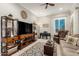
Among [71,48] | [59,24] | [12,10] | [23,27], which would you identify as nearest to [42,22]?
[59,24]

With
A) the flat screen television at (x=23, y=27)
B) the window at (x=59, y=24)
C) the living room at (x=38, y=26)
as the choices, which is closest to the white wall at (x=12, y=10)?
the living room at (x=38, y=26)

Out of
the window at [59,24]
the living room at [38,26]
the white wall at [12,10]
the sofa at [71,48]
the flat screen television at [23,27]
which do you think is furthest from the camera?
the flat screen television at [23,27]

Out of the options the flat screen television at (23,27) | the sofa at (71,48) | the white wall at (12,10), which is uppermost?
the white wall at (12,10)

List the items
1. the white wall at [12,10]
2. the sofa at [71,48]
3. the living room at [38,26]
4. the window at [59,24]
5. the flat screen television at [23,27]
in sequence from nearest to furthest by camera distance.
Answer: the sofa at [71,48]
the white wall at [12,10]
the living room at [38,26]
the window at [59,24]
the flat screen television at [23,27]

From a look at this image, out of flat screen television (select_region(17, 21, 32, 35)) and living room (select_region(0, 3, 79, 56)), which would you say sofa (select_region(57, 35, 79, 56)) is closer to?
living room (select_region(0, 3, 79, 56))

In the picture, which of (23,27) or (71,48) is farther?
(23,27)

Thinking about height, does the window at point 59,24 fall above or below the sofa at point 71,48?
above

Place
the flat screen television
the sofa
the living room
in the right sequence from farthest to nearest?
the flat screen television → the living room → the sofa

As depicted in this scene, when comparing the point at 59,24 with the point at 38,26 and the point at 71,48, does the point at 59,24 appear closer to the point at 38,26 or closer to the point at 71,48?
the point at 38,26

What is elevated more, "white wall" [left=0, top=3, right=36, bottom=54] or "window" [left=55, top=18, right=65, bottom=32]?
"white wall" [left=0, top=3, right=36, bottom=54]

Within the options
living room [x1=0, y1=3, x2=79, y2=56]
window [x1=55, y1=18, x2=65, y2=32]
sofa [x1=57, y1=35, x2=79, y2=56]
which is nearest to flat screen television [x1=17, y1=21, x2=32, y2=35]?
living room [x1=0, y1=3, x2=79, y2=56]

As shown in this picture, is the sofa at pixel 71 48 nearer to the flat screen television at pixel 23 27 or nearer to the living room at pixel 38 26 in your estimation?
the living room at pixel 38 26

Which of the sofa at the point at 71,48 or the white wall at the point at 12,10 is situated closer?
the sofa at the point at 71,48

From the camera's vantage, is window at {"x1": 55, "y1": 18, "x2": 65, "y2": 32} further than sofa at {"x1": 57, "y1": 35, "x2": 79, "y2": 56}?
Yes
